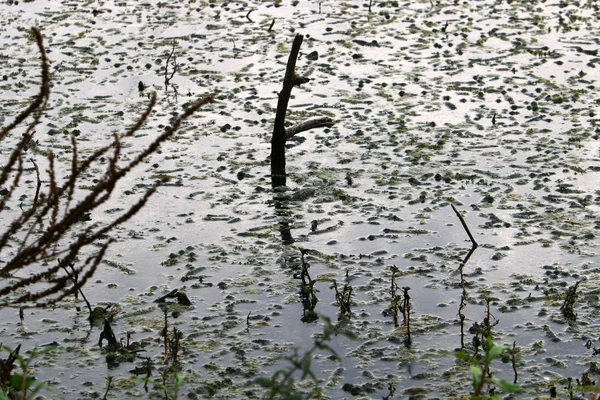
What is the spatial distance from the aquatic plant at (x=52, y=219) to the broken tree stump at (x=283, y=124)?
1.65m

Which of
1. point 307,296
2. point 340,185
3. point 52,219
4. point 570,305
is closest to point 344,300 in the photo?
point 307,296

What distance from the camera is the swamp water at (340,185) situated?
831 cm

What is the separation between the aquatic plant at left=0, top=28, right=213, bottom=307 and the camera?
15.4ft

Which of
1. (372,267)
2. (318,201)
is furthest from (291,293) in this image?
(318,201)

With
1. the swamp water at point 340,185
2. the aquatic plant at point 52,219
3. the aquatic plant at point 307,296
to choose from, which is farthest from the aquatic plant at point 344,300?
the aquatic plant at point 52,219

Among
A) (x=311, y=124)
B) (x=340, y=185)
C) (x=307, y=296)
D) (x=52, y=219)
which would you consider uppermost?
(x=52, y=219)

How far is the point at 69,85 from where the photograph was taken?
15.9 metres

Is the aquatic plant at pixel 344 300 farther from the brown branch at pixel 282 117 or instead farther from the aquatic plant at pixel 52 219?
the brown branch at pixel 282 117

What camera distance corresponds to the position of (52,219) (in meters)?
5.16

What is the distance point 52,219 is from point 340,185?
7.12m

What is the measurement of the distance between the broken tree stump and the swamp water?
0.25m

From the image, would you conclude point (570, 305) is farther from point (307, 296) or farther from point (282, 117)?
point (282, 117)

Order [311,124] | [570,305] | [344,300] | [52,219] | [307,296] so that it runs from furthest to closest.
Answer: [311,124]
[307,296]
[344,300]
[570,305]
[52,219]

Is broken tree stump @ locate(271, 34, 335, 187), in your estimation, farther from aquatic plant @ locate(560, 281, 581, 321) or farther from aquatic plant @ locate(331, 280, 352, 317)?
aquatic plant @ locate(560, 281, 581, 321)
